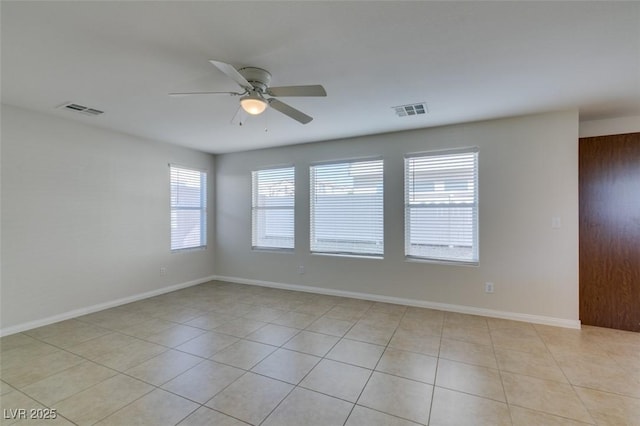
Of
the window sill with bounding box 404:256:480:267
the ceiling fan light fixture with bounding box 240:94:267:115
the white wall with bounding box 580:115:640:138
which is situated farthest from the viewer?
the window sill with bounding box 404:256:480:267

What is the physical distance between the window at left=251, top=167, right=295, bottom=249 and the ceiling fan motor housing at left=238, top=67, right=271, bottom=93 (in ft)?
8.92

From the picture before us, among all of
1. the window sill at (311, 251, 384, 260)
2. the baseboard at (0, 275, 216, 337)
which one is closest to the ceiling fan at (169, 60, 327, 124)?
the window sill at (311, 251, 384, 260)

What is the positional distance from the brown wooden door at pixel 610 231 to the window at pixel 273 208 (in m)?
4.14

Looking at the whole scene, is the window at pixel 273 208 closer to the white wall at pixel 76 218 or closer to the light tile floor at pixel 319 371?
the white wall at pixel 76 218

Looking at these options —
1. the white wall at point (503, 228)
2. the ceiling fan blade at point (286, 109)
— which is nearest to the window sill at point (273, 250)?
the white wall at point (503, 228)

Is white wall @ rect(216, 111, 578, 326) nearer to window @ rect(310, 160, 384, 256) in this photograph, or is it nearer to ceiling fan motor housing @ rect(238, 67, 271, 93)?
window @ rect(310, 160, 384, 256)

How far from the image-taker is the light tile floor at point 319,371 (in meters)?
1.92

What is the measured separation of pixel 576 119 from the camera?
330 cm

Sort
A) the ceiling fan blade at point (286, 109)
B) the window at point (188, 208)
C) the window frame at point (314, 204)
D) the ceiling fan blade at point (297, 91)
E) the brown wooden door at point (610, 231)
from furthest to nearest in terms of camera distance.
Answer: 1. the window at point (188, 208)
2. the window frame at point (314, 204)
3. the brown wooden door at point (610, 231)
4. the ceiling fan blade at point (286, 109)
5. the ceiling fan blade at point (297, 91)

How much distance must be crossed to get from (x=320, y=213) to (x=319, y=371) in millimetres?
2767

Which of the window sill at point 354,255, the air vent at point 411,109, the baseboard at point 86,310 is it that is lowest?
the baseboard at point 86,310

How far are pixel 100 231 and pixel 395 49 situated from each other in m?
4.41

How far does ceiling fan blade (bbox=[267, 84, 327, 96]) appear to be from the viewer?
2102 millimetres

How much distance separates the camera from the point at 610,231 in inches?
135
